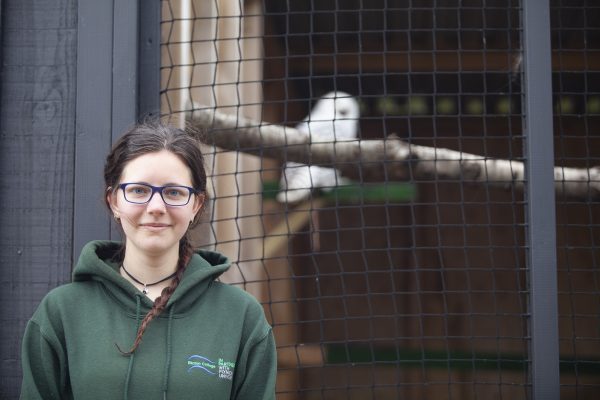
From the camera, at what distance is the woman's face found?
1.50 m

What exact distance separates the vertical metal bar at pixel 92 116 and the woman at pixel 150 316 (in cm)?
30

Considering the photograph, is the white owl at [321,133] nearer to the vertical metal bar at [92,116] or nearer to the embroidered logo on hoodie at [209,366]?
the vertical metal bar at [92,116]

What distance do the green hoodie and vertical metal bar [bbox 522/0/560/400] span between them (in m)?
0.76

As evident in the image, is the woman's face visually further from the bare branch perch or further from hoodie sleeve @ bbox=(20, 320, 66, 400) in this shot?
the bare branch perch

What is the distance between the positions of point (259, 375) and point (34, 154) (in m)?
0.88

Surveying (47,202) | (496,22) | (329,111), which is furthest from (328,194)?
(47,202)

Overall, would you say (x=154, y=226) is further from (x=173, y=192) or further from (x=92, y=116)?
(x=92, y=116)

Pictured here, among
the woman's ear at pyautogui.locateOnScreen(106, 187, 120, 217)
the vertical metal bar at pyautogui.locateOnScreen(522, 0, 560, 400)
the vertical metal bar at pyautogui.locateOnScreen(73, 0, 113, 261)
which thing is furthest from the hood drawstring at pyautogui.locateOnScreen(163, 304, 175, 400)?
the vertical metal bar at pyautogui.locateOnScreen(522, 0, 560, 400)

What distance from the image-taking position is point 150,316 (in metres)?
1.48

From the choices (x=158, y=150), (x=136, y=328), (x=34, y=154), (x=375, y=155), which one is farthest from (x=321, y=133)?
(x=136, y=328)

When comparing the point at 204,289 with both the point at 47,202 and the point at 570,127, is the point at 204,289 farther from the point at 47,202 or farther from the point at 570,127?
the point at 570,127

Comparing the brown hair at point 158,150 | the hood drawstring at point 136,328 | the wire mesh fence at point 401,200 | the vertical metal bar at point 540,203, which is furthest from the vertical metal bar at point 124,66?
the wire mesh fence at point 401,200

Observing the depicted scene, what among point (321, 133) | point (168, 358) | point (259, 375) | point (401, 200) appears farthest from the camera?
point (401, 200)

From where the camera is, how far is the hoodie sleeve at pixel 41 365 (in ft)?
4.79
